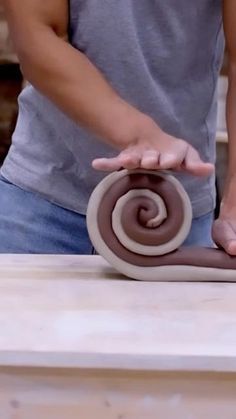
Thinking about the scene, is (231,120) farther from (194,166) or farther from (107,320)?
(107,320)

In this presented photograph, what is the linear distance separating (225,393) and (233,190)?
0.35 metres

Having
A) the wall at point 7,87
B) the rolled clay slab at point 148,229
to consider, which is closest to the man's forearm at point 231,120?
the rolled clay slab at point 148,229

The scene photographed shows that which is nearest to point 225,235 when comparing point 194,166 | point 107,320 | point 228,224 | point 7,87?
point 228,224

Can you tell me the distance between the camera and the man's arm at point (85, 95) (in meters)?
0.89

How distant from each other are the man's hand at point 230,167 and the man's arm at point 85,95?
11 centimetres

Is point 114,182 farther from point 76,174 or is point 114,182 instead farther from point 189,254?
point 76,174

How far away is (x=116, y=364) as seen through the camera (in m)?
0.71

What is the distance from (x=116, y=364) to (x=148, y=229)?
234 mm

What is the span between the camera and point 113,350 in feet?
2.35

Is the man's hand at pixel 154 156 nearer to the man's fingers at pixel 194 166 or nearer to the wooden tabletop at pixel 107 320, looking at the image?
the man's fingers at pixel 194 166

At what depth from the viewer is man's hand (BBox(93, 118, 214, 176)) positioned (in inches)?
34.8

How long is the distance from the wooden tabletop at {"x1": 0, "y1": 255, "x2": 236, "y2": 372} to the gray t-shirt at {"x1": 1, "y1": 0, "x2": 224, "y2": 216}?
0.57ft

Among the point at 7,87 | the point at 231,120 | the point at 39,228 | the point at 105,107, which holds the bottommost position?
the point at 7,87

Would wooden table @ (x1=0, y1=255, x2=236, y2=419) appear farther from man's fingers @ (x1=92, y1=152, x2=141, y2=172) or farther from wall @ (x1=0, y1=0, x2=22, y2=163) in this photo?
wall @ (x1=0, y1=0, x2=22, y2=163)
